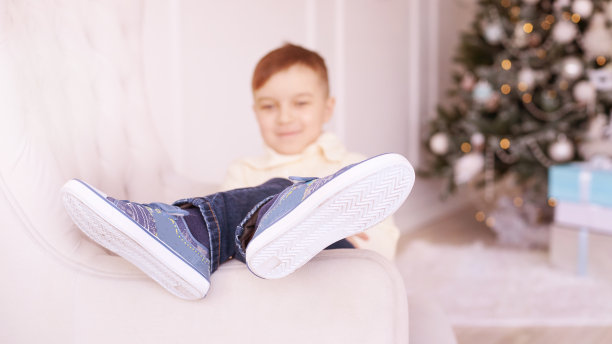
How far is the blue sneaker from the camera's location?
669mm

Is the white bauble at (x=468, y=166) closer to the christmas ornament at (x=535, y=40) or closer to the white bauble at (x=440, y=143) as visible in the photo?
the white bauble at (x=440, y=143)

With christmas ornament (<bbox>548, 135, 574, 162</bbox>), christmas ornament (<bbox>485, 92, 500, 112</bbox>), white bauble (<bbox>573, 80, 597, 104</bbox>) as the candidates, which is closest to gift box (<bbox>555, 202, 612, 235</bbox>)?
christmas ornament (<bbox>548, 135, 574, 162</bbox>)

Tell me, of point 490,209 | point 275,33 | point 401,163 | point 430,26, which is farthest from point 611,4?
point 401,163

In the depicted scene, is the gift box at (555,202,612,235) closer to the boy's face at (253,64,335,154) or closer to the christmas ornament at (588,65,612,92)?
the christmas ornament at (588,65,612,92)

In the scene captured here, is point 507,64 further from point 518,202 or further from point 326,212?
point 326,212

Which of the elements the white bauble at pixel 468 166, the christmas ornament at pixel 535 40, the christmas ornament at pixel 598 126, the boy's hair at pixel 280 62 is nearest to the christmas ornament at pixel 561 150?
the christmas ornament at pixel 598 126

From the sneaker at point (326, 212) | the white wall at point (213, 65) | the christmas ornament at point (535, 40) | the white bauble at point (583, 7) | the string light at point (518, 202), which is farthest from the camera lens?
the string light at point (518, 202)

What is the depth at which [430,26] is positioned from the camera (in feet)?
10.8

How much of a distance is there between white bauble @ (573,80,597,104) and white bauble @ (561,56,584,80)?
5cm

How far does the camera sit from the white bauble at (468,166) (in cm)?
268

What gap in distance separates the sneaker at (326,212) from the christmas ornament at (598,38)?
2123mm

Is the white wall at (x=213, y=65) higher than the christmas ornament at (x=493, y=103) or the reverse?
higher

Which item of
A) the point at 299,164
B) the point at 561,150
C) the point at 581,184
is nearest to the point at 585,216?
the point at 581,184

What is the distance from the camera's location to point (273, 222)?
2.26ft
